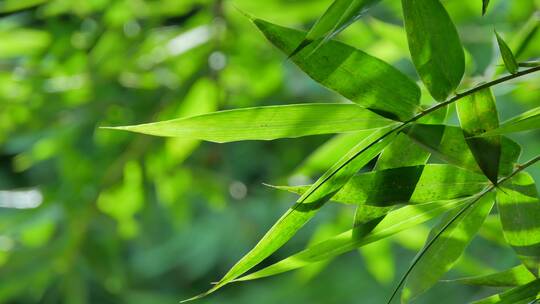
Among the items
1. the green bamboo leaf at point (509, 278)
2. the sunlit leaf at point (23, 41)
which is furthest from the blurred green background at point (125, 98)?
the green bamboo leaf at point (509, 278)

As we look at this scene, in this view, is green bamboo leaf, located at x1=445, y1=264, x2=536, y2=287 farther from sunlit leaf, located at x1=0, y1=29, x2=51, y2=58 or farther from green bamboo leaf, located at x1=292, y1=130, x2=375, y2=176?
sunlit leaf, located at x1=0, y1=29, x2=51, y2=58

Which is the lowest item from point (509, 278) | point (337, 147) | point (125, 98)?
point (125, 98)

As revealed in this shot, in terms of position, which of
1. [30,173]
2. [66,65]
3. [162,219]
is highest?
[66,65]

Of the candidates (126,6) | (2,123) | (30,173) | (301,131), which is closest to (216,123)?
(301,131)

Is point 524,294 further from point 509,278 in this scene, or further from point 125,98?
point 125,98

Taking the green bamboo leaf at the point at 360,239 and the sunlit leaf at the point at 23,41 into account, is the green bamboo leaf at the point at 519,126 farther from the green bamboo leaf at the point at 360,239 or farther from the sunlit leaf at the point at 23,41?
the sunlit leaf at the point at 23,41

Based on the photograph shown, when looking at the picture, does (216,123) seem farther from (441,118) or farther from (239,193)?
(239,193)

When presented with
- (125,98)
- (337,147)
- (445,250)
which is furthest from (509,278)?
(125,98)
